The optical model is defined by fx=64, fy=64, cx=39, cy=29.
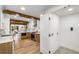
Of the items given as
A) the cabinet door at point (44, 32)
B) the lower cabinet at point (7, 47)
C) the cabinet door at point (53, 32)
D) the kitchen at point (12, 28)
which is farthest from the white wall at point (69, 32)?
the lower cabinet at point (7, 47)

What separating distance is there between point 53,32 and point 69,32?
12.8 inches

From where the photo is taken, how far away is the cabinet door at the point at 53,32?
128 cm

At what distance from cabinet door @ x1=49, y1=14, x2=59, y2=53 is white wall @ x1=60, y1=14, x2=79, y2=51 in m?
0.10

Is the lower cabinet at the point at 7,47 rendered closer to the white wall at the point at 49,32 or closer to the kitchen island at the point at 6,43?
the kitchen island at the point at 6,43

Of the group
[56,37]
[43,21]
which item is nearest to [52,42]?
A: [56,37]

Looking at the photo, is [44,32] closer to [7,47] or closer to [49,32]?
[49,32]

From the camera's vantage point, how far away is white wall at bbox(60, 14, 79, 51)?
1148 mm

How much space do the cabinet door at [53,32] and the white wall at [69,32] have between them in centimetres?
10

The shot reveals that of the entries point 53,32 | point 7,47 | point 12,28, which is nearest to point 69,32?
point 53,32

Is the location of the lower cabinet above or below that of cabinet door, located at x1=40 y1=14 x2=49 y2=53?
below

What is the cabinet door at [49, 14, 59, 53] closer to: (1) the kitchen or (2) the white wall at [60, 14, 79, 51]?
(2) the white wall at [60, 14, 79, 51]

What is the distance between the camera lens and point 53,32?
56.1 inches

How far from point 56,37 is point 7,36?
3.63ft

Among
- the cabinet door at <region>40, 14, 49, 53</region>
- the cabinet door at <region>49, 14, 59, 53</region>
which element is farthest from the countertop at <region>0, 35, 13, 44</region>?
the cabinet door at <region>49, 14, 59, 53</region>
